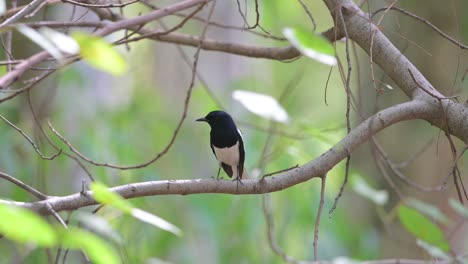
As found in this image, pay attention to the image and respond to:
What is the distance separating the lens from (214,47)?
323 centimetres

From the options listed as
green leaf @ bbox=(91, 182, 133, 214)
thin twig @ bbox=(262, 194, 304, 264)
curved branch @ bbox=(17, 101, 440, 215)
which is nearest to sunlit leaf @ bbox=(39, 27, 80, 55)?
green leaf @ bbox=(91, 182, 133, 214)

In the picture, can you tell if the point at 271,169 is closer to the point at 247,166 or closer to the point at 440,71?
the point at 247,166

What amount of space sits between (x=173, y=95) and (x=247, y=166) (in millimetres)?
7218

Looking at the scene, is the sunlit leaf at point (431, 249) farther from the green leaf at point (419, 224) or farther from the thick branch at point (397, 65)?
the thick branch at point (397, 65)

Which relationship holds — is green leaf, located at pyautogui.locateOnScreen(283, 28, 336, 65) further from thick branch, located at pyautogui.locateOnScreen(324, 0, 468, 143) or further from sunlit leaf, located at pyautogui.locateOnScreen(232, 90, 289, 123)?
thick branch, located at pyautogui.locateOnScreen(324, 0, 468, 143)

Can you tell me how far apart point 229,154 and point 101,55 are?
10.3ft

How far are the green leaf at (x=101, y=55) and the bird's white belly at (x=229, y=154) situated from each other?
3.09 metres

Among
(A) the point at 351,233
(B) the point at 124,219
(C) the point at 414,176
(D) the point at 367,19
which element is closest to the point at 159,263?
(B) the point at 124,219

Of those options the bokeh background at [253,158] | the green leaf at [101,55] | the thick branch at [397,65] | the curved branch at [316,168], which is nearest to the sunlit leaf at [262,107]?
the curved branch at [316,168]

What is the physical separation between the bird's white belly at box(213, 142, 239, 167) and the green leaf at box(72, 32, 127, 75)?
10.2ft

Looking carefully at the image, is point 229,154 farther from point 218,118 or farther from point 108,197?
point 108,197

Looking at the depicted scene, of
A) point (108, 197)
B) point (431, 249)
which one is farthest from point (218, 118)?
point (108, 197)

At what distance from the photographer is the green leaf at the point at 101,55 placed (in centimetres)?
101

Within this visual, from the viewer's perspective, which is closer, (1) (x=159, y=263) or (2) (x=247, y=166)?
(1) (x=159, y=263)
